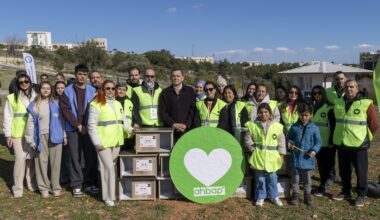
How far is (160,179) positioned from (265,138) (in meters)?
1.85

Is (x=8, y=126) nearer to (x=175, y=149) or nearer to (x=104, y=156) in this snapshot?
(x=104, y=156)

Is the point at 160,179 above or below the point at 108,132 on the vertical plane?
below

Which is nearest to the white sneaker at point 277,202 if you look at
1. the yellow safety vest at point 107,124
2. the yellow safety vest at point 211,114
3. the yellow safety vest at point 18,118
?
the yellow safety vest at point 211,114

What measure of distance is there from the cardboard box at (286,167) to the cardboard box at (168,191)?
1.75 m

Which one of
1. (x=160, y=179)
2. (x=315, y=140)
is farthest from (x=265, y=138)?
(x=160, y=179)

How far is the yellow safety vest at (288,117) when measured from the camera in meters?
6.04

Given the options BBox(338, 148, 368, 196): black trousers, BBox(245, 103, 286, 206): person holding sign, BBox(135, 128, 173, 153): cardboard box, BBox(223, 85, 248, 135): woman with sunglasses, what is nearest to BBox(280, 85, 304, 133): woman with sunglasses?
BBox(245, 103, 286, 206): person holding sign

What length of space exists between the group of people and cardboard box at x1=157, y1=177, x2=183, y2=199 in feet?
2.50

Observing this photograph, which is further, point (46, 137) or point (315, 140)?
point (46, 137)

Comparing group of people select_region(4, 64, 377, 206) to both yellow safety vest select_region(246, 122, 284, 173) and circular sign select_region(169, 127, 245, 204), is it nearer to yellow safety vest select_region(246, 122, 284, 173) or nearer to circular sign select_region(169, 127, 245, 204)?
yellow safety vest select_region(246, 122, 284, 173)

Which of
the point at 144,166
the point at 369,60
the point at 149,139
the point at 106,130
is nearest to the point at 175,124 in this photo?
the point at 149,139

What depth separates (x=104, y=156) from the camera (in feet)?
18.6

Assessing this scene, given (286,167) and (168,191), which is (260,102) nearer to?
(286,167)

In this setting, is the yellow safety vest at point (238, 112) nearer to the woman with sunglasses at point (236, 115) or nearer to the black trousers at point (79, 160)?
the woman with sunglasses at point (236, 115)
